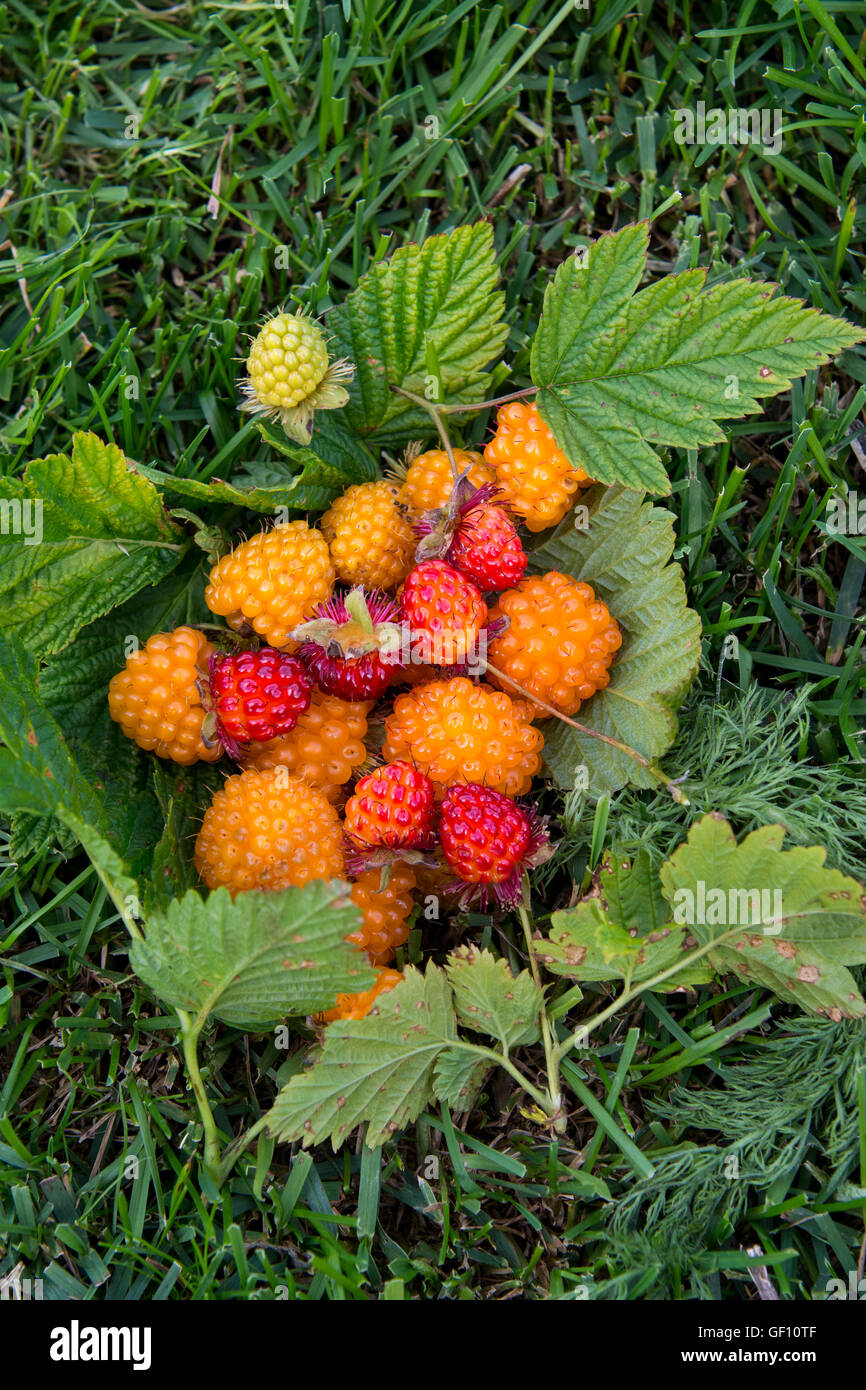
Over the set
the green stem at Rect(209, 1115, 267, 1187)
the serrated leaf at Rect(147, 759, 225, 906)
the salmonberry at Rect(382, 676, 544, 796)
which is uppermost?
the salmonberry at Rect(382, 676, 544, 796)

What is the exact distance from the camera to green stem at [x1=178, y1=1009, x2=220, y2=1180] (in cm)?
158

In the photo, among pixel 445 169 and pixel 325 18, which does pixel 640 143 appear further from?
pixel 325 18

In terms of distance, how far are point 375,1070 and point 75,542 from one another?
0.88m

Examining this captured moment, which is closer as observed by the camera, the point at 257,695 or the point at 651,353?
the point at 257,695

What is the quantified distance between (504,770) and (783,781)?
0.45 metres

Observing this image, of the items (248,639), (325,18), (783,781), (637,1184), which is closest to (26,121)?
(325,18)

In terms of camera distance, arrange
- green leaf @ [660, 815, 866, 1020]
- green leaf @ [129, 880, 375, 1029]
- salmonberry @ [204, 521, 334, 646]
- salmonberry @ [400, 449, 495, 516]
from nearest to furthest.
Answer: green leaf @ [129, 880, 375, 1029] < green leaf @ [660, 815, 866, 1020] < salmonberry @ [204, 521, 334, 646] < salmonberry @ [400, 449, 495, 516]

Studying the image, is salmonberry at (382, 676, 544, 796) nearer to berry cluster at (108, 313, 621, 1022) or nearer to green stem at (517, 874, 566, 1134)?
berry cluster at (108, 313, 621, 1022)

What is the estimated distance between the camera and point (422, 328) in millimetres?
1837

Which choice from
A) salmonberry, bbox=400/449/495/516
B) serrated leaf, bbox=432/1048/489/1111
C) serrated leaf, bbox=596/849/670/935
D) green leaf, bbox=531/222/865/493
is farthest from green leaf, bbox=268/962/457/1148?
green leaf, bbox=531/222/865/493

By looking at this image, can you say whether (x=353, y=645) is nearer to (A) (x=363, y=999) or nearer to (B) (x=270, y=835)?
(B) (x=270, y=835)

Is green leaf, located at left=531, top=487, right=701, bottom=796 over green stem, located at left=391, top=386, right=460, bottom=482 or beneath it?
beneath

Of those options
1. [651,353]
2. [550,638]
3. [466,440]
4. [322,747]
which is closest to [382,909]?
[322,747]

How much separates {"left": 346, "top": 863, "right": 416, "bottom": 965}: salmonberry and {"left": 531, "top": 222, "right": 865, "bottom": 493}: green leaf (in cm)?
68
